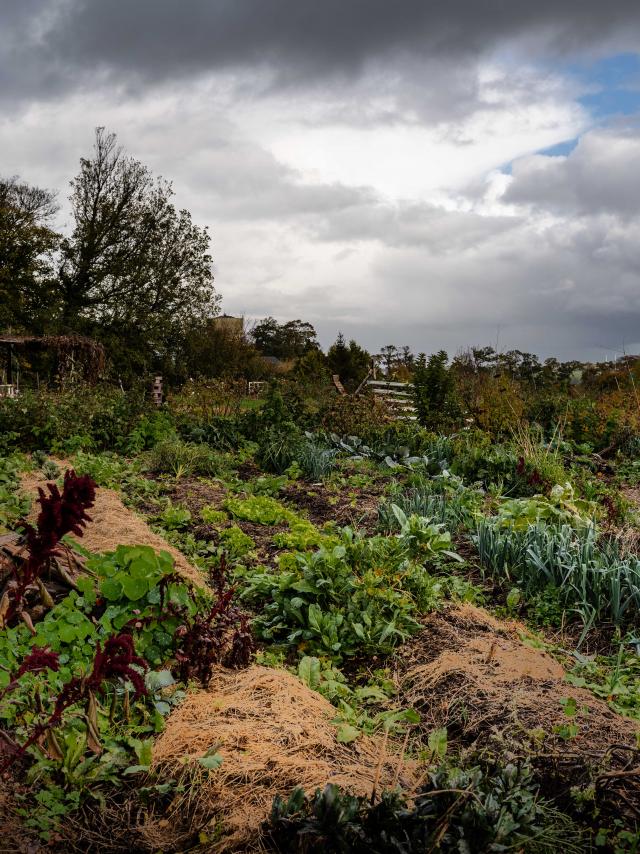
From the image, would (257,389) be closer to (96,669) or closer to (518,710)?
(518,710)

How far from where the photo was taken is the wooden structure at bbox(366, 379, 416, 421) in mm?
13941

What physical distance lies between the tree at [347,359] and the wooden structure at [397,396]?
9.17 meters

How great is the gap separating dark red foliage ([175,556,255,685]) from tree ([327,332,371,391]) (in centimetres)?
2475

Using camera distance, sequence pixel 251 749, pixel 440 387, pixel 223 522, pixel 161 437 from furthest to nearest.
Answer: pixel 440 387, pixel 161 437, pixel 223 522, pixel 251 749

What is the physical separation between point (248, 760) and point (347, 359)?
26.9m

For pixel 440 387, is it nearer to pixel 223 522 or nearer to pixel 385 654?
pixel 223 522

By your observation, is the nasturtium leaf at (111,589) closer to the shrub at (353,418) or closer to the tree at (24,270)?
the shrub at (353,418)

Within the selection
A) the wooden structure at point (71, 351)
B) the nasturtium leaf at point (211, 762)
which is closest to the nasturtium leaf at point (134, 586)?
the nasturtium leaf at point (211, 762)

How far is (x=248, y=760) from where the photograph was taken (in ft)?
8.31

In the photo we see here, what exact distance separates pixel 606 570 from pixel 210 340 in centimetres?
2555

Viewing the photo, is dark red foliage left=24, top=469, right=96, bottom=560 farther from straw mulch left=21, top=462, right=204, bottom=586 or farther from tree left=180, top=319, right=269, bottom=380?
tree left=180, top=319, right=269, bottom=380

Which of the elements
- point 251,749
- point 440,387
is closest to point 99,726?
point 251,749

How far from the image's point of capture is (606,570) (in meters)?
4.43

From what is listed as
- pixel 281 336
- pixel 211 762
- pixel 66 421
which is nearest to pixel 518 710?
pixel 211 762
